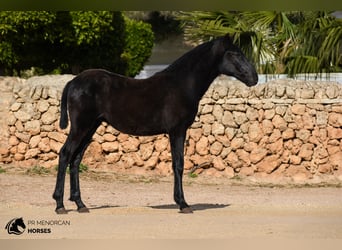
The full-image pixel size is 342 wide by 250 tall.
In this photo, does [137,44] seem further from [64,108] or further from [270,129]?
[64,108]

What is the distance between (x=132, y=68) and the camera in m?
19.1

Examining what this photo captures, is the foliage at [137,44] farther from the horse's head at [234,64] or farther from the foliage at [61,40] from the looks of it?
the horse's head at [234,64]

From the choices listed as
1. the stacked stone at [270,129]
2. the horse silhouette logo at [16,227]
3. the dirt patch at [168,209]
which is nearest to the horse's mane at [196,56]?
the dirt patch at [168,209]

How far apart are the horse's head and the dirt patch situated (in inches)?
62.1

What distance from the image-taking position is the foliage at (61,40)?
46.9 feet

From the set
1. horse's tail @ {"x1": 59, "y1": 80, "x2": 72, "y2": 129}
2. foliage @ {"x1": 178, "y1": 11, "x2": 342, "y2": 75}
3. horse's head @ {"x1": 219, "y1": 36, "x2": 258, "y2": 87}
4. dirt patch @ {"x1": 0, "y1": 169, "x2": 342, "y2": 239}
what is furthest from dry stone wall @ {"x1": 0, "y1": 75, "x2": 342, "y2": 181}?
horse's tail @ {"x1": 59, "y1": 80, "x2": 72, "y2": 129}

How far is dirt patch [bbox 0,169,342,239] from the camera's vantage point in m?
8.42

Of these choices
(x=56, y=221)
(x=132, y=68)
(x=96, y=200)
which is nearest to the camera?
(x=56, y=221)

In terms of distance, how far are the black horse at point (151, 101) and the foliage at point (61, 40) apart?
17.0ft

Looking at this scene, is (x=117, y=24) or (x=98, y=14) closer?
(x=98, y=14)

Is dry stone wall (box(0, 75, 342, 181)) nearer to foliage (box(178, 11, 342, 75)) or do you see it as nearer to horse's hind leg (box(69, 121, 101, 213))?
foliage (box(178, 11, 342, 75))

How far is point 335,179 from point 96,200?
4.17 meters
